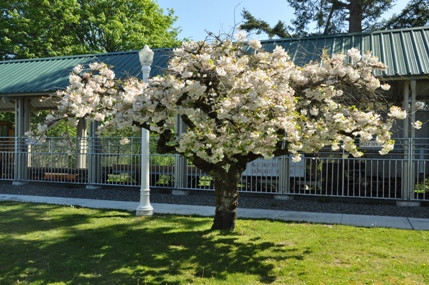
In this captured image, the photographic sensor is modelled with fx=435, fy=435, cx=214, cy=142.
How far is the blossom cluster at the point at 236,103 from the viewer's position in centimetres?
575

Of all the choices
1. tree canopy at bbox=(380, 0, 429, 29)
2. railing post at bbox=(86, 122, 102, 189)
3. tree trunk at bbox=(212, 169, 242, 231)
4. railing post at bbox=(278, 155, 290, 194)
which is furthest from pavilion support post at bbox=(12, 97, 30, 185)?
tree canopy at bbox=(380, 0, 429, 29)

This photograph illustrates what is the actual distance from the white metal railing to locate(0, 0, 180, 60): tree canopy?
41.1 feet

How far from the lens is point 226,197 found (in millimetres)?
7375

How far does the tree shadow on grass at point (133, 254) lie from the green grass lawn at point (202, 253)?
0.01 metres

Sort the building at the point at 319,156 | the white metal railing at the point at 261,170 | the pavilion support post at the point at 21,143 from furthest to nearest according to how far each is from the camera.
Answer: the pavilion support post at the point at 21,143 → the white metal railing at the point at 261,170 → the building at the point at 319,156

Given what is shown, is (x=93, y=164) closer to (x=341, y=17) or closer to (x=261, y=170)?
(x=261, y=170)

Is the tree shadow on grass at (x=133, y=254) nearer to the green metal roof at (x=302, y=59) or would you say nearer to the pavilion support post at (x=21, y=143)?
the green metal roof at (x=302, y=59)

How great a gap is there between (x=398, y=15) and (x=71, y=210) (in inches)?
845

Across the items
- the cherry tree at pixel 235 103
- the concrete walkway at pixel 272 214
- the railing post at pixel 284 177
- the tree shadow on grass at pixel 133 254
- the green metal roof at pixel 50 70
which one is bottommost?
the tree shadow on grass at pixel 133 254

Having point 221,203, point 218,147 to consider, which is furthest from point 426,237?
point 218,147

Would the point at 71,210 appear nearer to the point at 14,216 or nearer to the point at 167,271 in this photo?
the point at 14,216

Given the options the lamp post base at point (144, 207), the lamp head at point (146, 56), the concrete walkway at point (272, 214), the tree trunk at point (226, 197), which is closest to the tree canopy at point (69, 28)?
the concrete walkway at point (272, 214)

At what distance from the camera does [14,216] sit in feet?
30.3

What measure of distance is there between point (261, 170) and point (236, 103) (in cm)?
675
